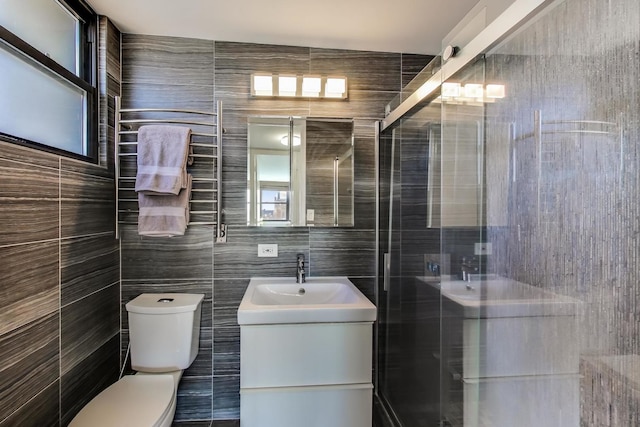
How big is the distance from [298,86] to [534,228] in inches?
62.9

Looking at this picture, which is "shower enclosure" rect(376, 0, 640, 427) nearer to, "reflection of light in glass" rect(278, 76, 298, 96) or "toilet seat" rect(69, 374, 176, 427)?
"reflection of light in glass" rect(278, 76, 298, 96)

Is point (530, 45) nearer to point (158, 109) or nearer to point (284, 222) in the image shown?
point (284, 222)

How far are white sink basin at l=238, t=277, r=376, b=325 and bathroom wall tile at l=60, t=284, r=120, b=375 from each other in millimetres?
796

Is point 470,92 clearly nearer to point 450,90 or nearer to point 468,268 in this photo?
point 450,90

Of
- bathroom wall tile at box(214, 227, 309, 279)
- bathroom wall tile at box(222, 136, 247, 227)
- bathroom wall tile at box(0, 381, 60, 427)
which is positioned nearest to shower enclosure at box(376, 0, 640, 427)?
bathroom wall tile at box(214, 227, 309, 279)

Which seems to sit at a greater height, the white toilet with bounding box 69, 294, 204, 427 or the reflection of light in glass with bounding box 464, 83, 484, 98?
the reflection of light in glass with bounding box 464, 83, 484, 98

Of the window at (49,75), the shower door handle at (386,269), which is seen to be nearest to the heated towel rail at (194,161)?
the window at (49,75)

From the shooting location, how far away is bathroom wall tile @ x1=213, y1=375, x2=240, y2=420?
1.96 m

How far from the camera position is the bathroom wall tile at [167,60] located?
75.1 inches

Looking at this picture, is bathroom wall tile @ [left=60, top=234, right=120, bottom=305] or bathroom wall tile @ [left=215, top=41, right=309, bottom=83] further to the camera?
bathroom wall tile @ [left=215, top=41, right=309, bottom=83]

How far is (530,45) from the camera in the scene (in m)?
0.89

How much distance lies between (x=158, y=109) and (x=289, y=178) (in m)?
0.86

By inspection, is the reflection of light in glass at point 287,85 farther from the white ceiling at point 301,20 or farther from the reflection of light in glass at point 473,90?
the reflection of light in glass at point 473,90

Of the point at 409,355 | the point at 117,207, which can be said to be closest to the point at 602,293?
the point at 409,355
